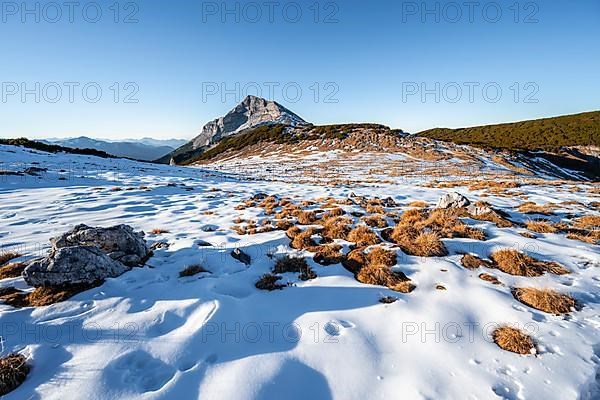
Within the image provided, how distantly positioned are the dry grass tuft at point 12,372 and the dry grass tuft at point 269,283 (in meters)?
3.53

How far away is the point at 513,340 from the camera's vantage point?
147 inches

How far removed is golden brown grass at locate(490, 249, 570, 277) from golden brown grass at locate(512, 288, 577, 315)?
787mm

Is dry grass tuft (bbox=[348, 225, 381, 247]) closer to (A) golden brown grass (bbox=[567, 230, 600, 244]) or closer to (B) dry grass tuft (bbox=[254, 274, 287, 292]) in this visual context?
(B) dry grass tuft (bbox=[254, 274, 287, 292])

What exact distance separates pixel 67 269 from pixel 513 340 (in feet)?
26.1

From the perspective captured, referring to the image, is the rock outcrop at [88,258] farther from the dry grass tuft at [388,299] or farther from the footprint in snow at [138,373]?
the dry grass tuft at [388,299]

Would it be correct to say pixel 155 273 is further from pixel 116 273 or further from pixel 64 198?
pixel 64 198

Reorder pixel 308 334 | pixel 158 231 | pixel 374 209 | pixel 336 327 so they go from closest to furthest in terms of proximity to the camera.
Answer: pixel 308 334 < pixel 336 327 < pixel 158 231 < pixel 374 209

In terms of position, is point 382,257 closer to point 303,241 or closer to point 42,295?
point 303,241

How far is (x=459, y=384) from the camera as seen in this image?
10.7ft

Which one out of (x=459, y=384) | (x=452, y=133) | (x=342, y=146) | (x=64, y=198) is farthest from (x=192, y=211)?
(x=452, y=133)

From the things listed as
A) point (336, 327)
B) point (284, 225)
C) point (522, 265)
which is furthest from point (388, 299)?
point (284, 225)

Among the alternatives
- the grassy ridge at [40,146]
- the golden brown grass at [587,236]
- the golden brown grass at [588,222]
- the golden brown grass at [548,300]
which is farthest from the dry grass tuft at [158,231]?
the grassy ridge at [40,146]

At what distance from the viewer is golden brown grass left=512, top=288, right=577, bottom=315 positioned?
4348 millimetres

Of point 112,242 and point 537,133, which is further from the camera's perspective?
point 537,133
